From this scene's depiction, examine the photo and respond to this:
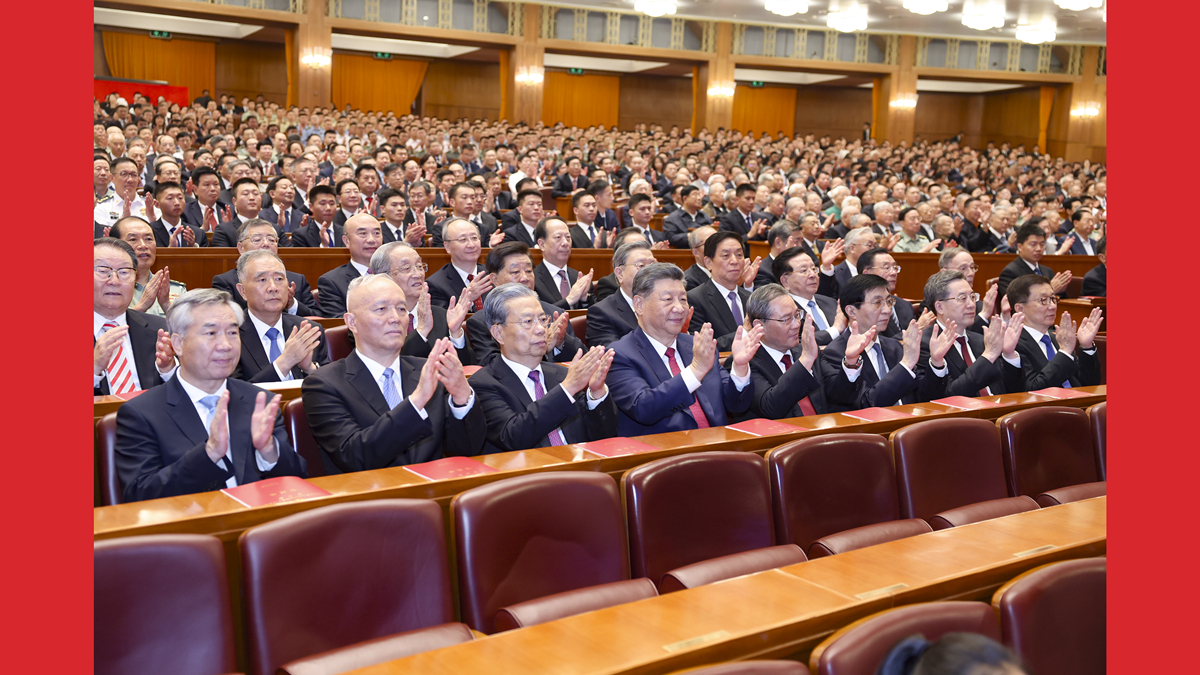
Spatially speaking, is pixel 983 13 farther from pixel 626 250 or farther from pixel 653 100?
pixel 626 250

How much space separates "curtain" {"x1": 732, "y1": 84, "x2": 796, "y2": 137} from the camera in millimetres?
15508

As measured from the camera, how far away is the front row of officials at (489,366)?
175 cm

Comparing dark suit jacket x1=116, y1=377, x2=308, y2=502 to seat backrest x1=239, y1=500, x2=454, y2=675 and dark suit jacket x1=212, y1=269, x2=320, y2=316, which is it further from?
dark suit jacket x1=212, y1=269, x2=320, y2=316

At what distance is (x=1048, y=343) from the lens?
3053 mm

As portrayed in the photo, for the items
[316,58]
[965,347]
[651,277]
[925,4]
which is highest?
[925,4]

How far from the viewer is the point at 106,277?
2.33m

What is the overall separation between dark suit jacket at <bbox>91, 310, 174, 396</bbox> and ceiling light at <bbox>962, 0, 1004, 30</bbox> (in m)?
10.1

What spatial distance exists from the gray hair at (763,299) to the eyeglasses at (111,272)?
1.63 m

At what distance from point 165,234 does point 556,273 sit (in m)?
1.74

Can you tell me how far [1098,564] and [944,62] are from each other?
13.1m

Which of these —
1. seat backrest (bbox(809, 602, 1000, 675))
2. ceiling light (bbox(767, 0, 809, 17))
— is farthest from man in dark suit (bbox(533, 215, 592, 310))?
ceiling light (bbox(767, 0, 809, 17))

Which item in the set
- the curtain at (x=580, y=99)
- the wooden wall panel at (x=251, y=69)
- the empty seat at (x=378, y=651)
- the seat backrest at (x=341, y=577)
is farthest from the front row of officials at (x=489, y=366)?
the curtain at (x=580, y=99)

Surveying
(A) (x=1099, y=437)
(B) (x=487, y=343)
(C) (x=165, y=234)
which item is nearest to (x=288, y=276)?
(B) (x=487, y=343)
